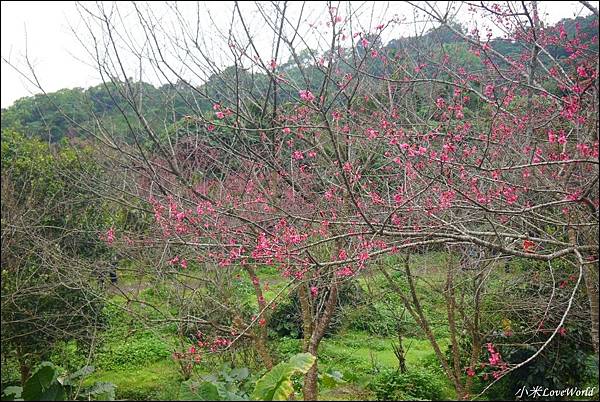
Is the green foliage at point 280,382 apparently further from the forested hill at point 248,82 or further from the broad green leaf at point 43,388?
the forested hill at point 248,82

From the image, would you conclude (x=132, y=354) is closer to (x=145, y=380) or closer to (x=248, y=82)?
(x=145, y=380)

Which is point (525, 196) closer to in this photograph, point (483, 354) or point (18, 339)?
point (483, 354)

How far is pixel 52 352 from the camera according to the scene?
7.49 m

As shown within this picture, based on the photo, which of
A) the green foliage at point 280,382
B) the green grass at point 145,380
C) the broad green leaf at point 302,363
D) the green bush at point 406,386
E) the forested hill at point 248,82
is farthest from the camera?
the green grass at point 145,380

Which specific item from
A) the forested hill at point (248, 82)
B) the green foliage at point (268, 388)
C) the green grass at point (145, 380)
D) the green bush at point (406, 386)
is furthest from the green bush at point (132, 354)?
the green foliage at point (268, 388)

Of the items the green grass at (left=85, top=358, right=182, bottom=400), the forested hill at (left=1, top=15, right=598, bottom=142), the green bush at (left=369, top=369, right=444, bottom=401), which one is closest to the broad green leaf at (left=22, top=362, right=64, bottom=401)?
the forested hill at (left=1, top=15, right=598, bottom=142)

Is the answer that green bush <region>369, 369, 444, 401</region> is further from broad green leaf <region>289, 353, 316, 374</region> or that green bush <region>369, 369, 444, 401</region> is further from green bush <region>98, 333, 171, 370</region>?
broad green leaf <region>289, 353, 316, 374</region>

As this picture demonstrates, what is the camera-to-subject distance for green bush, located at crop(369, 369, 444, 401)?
7.45 metres

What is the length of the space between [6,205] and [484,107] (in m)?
6.15

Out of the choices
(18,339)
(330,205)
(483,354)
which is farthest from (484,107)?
(18,339)

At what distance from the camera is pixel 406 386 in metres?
7.62

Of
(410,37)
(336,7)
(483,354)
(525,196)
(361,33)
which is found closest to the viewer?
(336,7)

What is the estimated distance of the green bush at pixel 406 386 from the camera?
7445mm

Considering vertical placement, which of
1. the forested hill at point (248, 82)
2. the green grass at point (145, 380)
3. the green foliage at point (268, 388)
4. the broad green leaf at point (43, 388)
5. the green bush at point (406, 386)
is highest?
the forested hill at point (248, 82)
